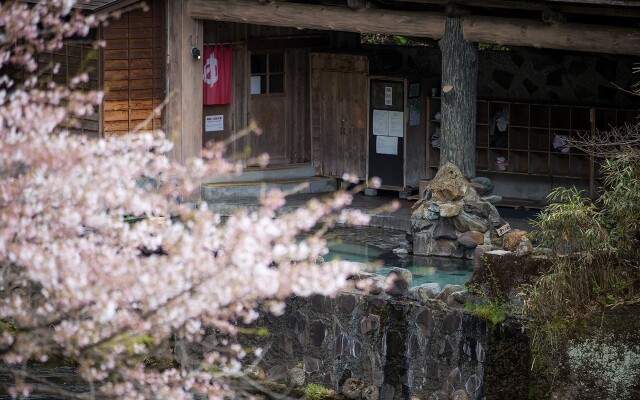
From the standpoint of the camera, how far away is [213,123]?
1853cm

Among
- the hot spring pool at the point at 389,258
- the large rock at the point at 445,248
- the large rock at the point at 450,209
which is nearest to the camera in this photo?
the hot spring pool at the point at 389,258

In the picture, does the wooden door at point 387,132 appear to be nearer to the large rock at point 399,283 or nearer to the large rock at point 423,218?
the large rock at point 423,218

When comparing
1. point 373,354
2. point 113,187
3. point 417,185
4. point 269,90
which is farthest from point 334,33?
point 113,187

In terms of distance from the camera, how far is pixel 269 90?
1920 centimetres

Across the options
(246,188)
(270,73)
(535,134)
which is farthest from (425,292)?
(270,73)

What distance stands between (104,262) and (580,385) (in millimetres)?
5616

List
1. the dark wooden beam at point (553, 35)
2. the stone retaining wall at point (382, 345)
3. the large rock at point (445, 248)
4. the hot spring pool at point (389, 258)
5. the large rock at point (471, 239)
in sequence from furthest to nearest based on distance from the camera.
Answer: the large rock at point (445, 248) → the large rock at point (471, 239) → the hot spring pool at point (389, 258) → the dark wooden beam at point (553, 35) → the stone retaining wall at point (382, 345)

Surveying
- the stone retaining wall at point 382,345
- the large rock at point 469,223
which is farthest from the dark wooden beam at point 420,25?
the stone retaining wall at point 382,345

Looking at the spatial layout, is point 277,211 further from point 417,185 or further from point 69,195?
point 69,195

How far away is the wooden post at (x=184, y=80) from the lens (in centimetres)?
1734

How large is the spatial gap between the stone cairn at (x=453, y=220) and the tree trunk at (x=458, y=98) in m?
0.29

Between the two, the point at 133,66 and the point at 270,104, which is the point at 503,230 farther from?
the point at 133,66

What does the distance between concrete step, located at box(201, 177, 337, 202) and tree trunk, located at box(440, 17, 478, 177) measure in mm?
3351

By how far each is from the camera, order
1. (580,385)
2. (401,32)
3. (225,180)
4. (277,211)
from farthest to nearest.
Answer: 1. (225,180)
2. (277,211)
3. (401,32)
4. (580,385)
